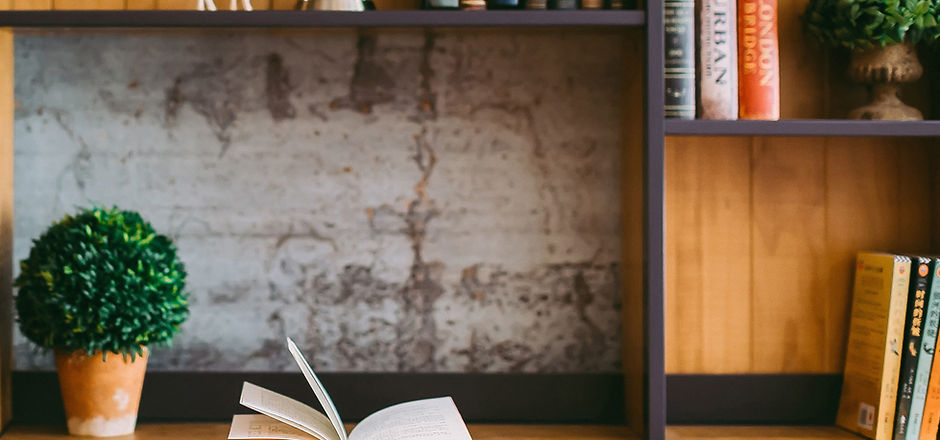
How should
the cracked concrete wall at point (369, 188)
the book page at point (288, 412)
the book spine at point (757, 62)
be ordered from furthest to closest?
the cracked concrete wall at point (369, 188)
the book spine at point (757, 62)
the book page at point (288, 412)

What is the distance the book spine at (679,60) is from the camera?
1237mm

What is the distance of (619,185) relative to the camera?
4.84 feet

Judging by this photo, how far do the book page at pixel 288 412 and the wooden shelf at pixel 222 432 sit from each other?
172 mm

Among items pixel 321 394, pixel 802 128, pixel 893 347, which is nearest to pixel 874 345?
pixel 893 347

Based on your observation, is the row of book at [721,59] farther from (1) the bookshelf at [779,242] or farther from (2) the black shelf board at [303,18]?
(1) the bookshelf at [779,242]

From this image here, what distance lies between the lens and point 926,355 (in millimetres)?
1280

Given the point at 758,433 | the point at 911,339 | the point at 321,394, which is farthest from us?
the point at 758,433

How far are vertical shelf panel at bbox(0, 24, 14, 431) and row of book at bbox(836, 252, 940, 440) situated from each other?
165 centimetres

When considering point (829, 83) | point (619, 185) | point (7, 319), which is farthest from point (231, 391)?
point (829, 83)

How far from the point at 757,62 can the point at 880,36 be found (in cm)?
22

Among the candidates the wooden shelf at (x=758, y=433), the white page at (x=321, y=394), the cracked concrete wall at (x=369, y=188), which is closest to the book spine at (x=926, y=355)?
the wooden shelf at (x=758, y=433)

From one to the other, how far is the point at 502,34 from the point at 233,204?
2.16ft

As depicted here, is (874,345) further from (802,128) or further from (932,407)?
(802,128)

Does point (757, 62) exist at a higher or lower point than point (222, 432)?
higher
